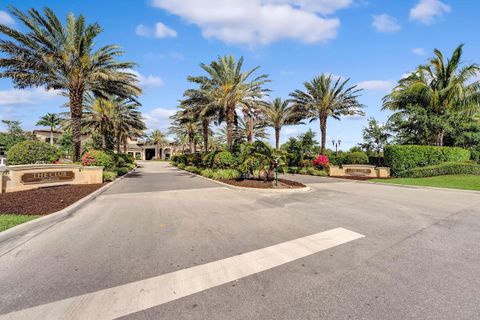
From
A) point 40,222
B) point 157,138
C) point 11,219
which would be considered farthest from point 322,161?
point 157,138

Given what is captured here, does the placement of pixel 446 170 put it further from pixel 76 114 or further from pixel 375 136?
pixel 76 114

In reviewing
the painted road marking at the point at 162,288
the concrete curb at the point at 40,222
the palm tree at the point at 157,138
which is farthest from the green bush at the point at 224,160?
the palm tree at the point at 157,138

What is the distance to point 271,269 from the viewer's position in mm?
3549

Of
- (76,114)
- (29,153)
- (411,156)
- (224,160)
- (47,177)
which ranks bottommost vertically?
(47,177)

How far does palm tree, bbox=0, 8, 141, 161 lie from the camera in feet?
45.4

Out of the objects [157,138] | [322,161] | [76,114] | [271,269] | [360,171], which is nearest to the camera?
[271,269]

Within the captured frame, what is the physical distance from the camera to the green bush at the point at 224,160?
17.8 metres

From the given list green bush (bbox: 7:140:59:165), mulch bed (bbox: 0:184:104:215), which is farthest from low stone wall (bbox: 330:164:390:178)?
green bush (bbox: 7:140:59:165)

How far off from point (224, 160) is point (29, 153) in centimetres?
1203

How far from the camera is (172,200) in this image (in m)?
9.15

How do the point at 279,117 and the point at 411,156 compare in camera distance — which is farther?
the point at 279,117

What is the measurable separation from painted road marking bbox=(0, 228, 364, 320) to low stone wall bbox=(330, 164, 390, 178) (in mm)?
17631

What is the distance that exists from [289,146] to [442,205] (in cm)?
2171

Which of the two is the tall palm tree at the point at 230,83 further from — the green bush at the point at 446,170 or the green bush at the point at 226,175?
the green bush at the point at 446,170
